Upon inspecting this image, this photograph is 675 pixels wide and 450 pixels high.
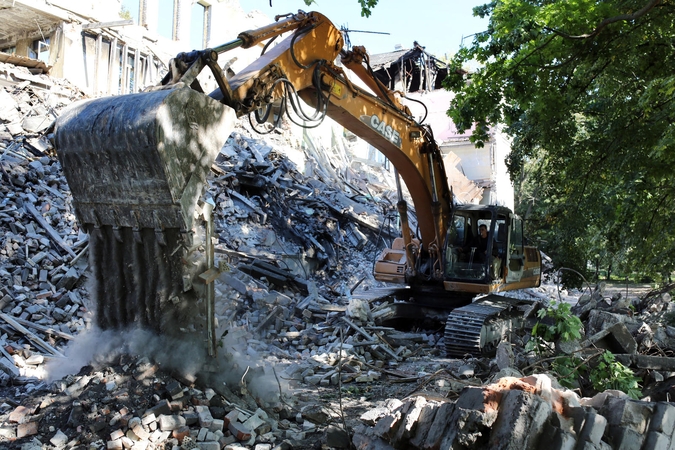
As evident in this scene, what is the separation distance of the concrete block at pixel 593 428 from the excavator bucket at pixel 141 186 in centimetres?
319

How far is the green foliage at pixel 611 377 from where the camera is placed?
498cm

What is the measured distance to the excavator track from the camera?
8227 millimetres

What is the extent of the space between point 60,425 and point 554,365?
422 centimetres

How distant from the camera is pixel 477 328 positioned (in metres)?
8.30

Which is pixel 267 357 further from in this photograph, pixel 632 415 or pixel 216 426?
pixel 632 415

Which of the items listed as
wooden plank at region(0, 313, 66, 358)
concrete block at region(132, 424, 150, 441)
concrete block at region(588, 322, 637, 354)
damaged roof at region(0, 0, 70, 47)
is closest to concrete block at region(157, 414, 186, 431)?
concrete block at region(132, 424, 150, 441)

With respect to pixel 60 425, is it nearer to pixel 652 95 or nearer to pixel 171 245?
pixel 171 245

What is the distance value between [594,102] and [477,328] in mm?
4573

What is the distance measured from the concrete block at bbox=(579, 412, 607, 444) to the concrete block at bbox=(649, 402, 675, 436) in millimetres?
355

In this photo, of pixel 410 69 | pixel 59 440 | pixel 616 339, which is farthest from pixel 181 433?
pixel 410 69

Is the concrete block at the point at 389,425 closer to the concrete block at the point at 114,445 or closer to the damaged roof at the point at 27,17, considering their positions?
the concrete block at the point at 114,445

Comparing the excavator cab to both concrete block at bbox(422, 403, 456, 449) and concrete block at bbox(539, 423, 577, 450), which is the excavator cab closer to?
concrete block at bbox(422, 403, 456, 449)

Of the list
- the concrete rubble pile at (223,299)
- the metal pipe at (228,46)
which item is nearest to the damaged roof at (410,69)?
the concrete rubble pile at (223,299)

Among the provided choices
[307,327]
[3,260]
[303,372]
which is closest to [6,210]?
[3,260]
